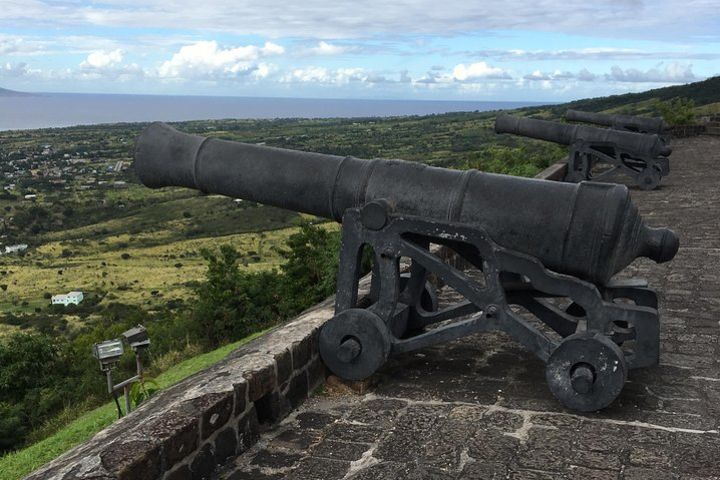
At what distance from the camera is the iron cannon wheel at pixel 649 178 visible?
13688 mm

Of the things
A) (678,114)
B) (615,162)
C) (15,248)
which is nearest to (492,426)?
(615,162)

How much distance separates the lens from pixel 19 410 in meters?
18.0

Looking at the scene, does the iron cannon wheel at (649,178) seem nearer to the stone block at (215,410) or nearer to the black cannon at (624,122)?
the black cannon at (624,122)

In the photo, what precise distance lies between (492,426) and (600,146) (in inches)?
434

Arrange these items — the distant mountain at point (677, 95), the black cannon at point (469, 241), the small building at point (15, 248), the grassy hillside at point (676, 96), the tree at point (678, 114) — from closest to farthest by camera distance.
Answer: the black cannon at point (469, 241) → the tree at point (678, 114) → the grassy hillside at point (676, 96) → the distant mountain at point (677, 95) → the small building at point (15, 248)

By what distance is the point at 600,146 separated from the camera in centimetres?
1380

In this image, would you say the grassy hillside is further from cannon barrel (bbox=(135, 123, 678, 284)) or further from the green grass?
cannon barrel (bbox=(135, 123, 678, 284))

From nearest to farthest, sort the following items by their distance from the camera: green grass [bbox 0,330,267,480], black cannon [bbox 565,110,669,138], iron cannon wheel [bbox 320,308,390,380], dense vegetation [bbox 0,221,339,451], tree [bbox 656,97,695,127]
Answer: iron cannon wheel [bbox 320,308,390,380] < green grass [bbox 0,330,267,480] < dense vegetation [bbox 0,221,339,451] < black cannon [bbox 565,110,669,138] < tree [bbox 656,97,695,127]

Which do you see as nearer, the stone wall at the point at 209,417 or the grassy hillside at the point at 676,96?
the stone wall at the point at 209,417

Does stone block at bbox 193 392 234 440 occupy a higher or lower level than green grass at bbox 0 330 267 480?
higher

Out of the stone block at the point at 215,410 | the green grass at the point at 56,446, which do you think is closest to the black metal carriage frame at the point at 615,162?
the green grass at the point at 56,446

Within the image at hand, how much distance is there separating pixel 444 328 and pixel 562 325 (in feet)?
2.80

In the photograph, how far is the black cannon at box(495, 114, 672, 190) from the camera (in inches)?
527

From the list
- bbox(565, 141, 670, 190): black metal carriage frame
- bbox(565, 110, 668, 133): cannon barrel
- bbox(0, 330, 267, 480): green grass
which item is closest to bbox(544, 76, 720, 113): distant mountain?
bbox(565, 110, 668, 133): cannon barrel
